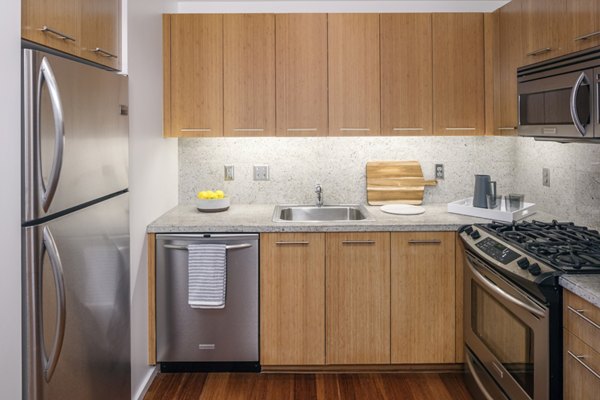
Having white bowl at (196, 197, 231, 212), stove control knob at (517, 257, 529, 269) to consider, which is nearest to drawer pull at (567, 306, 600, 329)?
stove control knob at (517, 257, 529, 269)

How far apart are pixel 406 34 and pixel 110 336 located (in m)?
2.47

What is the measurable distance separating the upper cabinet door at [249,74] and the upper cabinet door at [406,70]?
73 centimetres

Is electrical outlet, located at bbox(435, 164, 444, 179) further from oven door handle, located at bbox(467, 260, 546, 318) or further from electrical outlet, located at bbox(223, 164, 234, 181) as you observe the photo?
electrical outlet, located at bbox(223, 164, 234, 181)

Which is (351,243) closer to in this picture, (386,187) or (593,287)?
(386,187)

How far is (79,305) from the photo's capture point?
190 cm

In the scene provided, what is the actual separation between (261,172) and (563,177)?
6.34 feet

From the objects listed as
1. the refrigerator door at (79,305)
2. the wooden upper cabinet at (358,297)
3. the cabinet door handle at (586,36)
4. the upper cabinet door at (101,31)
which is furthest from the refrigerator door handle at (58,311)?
the cabinet door handle at (586,36)

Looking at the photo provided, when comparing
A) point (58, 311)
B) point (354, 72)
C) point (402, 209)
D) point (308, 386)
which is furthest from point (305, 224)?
point (58, 311)

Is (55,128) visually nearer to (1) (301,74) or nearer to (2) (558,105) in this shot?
(1) (301,74)

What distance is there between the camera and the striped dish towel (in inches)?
113

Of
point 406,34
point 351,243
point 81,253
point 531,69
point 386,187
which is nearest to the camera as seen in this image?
point 81,253

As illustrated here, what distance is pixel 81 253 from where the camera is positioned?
1915mm

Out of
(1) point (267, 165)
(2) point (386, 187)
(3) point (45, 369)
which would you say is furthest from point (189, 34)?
(3) point (45, 369)

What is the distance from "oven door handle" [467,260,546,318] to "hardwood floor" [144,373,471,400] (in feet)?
2.35
